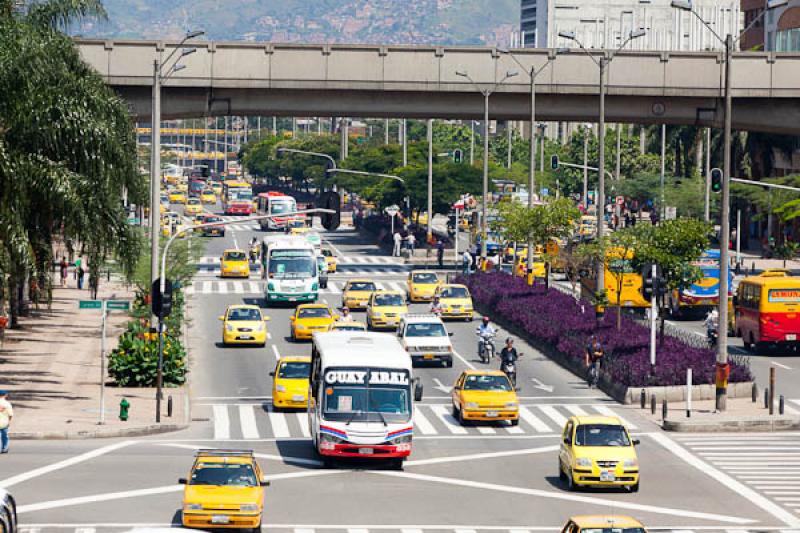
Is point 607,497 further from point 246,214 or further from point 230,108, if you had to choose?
point 246,214

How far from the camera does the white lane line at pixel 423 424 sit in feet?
144

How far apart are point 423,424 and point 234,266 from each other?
1950 inches

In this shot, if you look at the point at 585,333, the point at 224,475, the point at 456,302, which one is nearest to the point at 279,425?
the point at 224,475

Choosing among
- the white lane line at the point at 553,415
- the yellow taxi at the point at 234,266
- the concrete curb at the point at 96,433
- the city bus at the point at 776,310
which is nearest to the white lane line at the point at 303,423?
the concrete curb at the point at 96,433

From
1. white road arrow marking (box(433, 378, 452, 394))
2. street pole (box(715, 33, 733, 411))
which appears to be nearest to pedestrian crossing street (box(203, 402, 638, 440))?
street pole (box(715, 33, 733, 411))

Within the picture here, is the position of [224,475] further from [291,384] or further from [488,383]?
[291,384]

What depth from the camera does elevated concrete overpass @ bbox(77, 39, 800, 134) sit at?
76688 mm

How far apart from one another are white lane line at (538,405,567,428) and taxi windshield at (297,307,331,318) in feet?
54.2

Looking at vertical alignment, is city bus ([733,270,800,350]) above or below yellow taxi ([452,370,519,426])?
above

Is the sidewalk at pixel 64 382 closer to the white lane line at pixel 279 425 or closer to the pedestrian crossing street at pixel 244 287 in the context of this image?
the white lane line at pixel 279 425

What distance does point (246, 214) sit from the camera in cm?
15700

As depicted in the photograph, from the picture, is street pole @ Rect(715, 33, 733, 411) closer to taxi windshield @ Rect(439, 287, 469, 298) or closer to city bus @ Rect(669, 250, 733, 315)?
taxi windshield @ Rect(439, 287, 469, 298)

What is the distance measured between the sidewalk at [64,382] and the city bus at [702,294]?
24650 millimetres

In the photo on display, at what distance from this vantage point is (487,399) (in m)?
44.8
